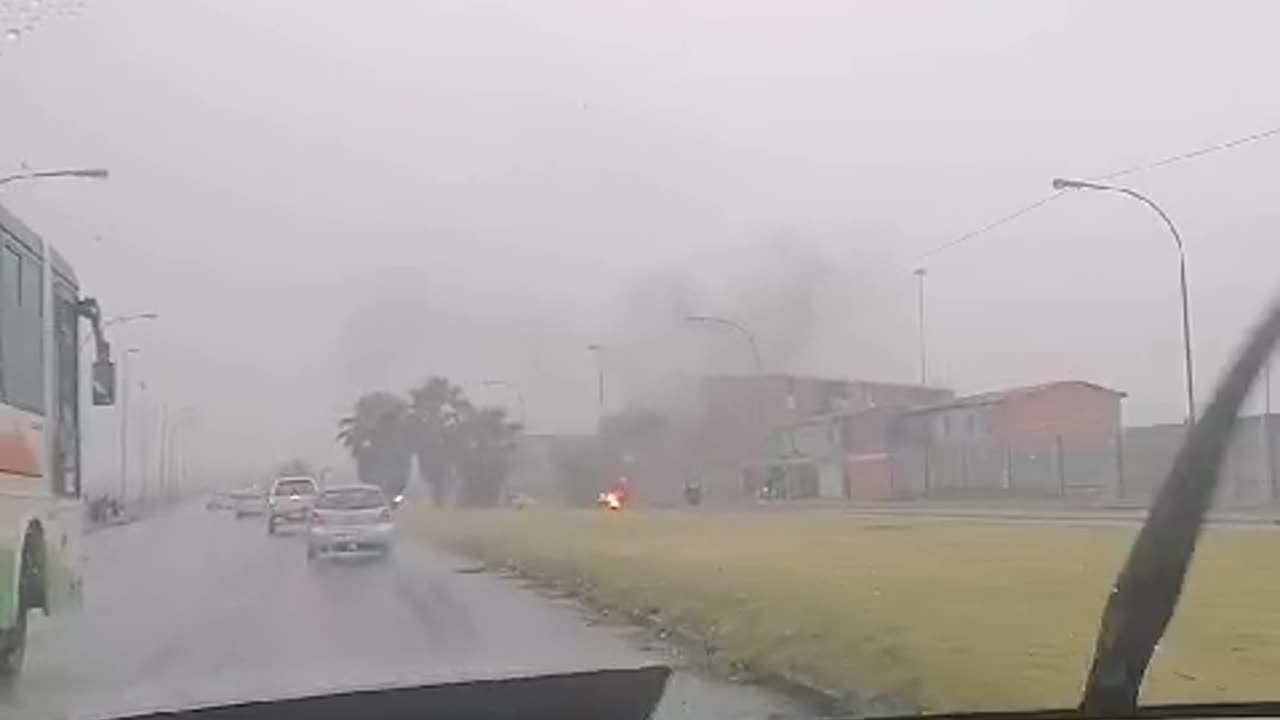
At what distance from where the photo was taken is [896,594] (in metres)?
16.6

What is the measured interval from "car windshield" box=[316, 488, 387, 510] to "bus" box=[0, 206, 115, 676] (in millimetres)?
9024

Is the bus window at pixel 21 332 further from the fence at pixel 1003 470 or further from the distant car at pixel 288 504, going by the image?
the distant car at pixel 288 504

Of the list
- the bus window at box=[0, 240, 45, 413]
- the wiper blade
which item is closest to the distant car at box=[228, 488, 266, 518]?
the bus window at box=[0, 240, 45, 413]

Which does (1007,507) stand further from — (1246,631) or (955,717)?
(955,717)

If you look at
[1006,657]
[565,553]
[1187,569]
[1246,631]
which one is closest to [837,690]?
[1006,657]

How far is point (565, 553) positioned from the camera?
24562 mm

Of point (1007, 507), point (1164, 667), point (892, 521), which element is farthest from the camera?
point (892, 521)

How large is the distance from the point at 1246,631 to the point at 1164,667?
4298 millimetres

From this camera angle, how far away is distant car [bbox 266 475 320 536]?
23444mm

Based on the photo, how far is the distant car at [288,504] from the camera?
23444 millimetres

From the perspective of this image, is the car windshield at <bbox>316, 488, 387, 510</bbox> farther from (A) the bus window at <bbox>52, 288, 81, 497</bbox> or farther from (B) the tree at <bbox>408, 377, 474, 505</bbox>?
(A) the bus window at <bbox>52, 288, 81, 497</bbox>

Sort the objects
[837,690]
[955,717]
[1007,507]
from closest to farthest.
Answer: [955,717], [837,690], [1007,507]

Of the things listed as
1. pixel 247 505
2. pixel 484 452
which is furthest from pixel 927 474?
pixel 247 505

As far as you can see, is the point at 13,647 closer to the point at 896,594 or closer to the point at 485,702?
the point at 485,702
